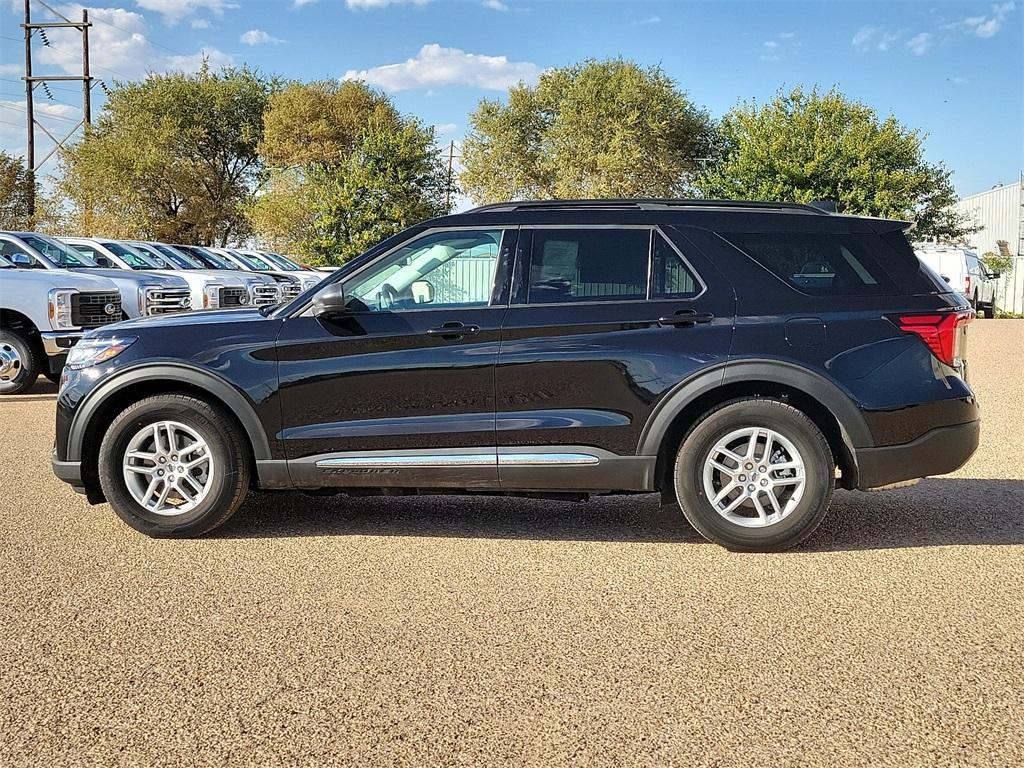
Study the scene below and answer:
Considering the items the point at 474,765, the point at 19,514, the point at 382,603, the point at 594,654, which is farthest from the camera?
the point at 19,514

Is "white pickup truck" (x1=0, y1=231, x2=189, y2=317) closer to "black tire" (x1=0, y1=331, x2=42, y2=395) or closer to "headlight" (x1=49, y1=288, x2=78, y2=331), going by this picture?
"headlight" (x1=49, y1=288, x2=78, y2=331)

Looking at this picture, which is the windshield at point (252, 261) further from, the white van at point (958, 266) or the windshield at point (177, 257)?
the white van at point (958, 266)

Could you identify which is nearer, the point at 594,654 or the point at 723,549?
the point at 594,654

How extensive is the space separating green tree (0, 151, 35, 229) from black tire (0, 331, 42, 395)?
1521 inches

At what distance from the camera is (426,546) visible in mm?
5641

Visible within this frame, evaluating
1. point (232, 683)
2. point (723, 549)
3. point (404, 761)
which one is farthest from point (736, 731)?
point (723, 549)

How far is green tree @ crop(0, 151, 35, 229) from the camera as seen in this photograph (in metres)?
47.3

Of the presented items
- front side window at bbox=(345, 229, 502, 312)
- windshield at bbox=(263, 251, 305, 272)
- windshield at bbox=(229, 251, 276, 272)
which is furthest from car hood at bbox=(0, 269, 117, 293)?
windshield at bbox=(263, 251, 305, 272)

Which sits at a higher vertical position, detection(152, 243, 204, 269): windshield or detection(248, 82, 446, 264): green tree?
detection(248, 82, 446, 264): green tree

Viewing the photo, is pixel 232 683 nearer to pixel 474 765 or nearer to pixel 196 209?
pixel 474 765

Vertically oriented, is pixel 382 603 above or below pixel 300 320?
below

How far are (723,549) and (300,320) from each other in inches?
99.7

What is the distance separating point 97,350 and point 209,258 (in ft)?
60.2

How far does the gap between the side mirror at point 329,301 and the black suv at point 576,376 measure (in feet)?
0.04
